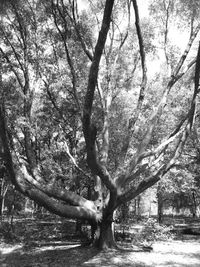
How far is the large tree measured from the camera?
25.4 feet

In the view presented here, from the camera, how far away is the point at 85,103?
5430mm

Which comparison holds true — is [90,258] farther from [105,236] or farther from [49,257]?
[49,257]

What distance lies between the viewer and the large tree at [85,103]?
774 centimetres

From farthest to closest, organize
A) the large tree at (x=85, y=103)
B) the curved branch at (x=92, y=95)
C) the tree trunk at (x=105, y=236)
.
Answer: the tree trunk at (x=105, y=236) < the large tree at (x=85, y=103) < the curved branch at (x=92, y=95)

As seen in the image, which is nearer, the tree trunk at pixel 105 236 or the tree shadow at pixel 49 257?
the tree shadow at pixel 49 257

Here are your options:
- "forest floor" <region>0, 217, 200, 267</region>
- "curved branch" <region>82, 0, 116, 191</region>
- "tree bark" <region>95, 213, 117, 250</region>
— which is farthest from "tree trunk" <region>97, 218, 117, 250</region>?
"curved branch" <region>82, 0, 116, 191</region>

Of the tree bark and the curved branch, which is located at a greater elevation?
the curved branch

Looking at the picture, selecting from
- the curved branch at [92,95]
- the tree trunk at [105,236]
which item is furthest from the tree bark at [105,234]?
the curved branch at [92,95]

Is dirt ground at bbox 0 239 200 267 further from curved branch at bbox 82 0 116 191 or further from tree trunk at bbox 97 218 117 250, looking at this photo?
curved branch at bbox 82 0 116 191

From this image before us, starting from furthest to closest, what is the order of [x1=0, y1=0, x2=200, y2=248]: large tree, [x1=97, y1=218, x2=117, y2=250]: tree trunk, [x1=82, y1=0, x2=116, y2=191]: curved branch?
[x1=97, y1=218, x2=117, y2=250]: tree trunk
[x1=0, y1=0, x2=200, y2=248]: large tree
[x1=82, y1=0, x2=116, y2=191]: curved branch

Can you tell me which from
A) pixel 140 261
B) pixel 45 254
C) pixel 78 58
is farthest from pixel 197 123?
pixel 45 254

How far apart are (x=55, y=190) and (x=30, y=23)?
7.00m

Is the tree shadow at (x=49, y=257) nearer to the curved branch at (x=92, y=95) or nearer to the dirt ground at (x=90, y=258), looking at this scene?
the dirt ground at (x=90, y=258)

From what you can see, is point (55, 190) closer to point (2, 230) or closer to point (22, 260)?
point (22, 260)
